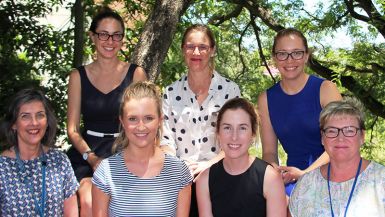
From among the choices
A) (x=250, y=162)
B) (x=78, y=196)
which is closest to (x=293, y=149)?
(x=250, y=162)

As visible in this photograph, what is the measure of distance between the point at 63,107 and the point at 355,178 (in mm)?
4766

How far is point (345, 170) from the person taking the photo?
142 inches

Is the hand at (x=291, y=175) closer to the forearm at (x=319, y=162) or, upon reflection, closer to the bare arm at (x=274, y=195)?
the forearm at (x=319, y=162)

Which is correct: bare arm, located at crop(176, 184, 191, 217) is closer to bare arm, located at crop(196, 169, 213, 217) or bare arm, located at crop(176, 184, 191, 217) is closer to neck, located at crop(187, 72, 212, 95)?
bare arm, located at crop(196, 169, 213, 217)

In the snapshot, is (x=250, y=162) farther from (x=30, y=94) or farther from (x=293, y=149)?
(x=30, y=94)

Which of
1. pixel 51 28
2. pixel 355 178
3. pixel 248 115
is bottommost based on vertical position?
pixel 355 178

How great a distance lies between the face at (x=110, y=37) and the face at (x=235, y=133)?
1171 mm

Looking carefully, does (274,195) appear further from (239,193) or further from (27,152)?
(27,152)

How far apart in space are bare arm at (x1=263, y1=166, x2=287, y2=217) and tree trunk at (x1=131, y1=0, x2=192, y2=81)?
7.43 ft

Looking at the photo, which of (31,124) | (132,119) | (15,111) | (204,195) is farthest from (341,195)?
(15,111)

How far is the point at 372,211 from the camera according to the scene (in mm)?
3447

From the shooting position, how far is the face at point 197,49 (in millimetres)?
4406

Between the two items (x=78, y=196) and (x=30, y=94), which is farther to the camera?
(x=78, y=196)

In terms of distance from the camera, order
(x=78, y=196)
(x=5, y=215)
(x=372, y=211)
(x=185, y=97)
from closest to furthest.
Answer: (x=372, y=211)
(x=5, y=215)
(x=78, y=196)
(x=185, y=97)
